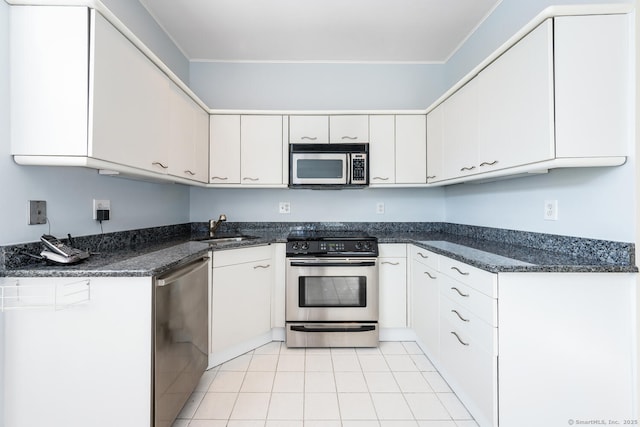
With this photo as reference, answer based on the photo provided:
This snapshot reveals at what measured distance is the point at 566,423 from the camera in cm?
129

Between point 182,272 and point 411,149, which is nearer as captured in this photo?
point 182,272

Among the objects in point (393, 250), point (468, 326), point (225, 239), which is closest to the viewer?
point (468, 326)

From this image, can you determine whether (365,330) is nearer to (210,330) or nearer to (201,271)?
(210,330)

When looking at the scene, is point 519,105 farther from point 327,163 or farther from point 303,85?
point 303,85

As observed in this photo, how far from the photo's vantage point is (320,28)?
245 centimetres

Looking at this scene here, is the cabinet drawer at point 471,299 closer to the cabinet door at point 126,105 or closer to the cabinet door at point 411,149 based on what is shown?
the cabinet door at point 411,149

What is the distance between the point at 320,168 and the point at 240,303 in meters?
1.31

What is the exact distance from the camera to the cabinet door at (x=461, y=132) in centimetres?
191

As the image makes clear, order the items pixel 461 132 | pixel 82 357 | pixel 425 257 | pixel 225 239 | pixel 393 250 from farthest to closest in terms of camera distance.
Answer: pixel 225 239 → pixel 393 250 → pixel 425 257 → pixel 461 132 → pixel 82 357

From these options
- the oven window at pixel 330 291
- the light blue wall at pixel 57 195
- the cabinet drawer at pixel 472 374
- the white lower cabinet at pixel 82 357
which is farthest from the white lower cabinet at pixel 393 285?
the light blue wall at pixel 57 195

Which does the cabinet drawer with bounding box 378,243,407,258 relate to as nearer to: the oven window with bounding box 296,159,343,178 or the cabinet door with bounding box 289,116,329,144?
the oven window with bounding box 296,159,343,178

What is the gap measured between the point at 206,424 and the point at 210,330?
0.59 meters

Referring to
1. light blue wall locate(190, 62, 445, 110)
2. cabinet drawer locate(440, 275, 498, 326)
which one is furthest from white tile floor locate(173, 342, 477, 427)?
light blue wall locate(190, 62, 445, 110)

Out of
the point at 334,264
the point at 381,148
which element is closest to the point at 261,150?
the point at 381,148
